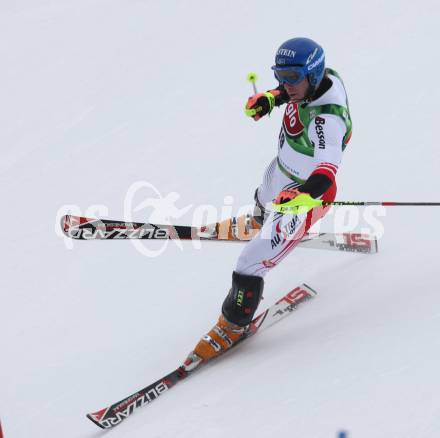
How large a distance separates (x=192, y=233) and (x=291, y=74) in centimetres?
183

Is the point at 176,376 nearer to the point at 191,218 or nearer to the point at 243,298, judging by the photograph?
the point at 243,298

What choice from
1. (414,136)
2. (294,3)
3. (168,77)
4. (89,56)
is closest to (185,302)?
(414,136)

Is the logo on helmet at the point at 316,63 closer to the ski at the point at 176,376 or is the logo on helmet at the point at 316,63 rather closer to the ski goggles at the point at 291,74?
the ski goggles at the point at 291,74

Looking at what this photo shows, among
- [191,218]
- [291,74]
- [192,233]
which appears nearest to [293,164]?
[291,74]

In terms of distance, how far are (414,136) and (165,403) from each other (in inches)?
157

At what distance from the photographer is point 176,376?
16.8 ft

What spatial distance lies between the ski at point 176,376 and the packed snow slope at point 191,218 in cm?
10

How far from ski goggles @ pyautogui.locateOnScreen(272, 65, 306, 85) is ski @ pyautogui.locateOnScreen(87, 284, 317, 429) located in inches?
70.7

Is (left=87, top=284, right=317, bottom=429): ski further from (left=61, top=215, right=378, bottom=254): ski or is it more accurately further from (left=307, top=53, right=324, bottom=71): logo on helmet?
(left=307, top=53, right=324, bottom=71): logo on helmet

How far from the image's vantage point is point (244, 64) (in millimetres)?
9359

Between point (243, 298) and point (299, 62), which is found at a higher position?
point (299, 62)

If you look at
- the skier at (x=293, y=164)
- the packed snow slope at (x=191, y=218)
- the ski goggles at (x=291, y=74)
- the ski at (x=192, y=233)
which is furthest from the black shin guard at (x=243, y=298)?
the ski goggles at (x=291, y=74)

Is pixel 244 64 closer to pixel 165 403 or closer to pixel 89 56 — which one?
pixel 89 56

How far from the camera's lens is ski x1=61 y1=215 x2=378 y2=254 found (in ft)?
19.3
